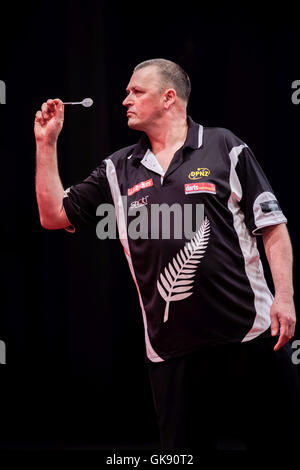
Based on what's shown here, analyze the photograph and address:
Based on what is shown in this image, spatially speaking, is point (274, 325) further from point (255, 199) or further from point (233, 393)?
point (255, 199)

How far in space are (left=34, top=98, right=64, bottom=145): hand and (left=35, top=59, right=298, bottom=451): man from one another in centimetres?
27

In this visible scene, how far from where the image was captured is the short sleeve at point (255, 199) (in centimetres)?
144

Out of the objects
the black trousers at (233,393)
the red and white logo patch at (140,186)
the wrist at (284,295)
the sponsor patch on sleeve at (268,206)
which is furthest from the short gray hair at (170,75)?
the black trousers at (233,393)

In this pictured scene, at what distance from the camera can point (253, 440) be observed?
140cm

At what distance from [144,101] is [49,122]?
276mm

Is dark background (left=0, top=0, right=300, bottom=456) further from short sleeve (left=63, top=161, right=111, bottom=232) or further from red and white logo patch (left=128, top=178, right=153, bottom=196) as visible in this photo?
red and white logo patch (left=128, top=178, right=153, bottom=196)

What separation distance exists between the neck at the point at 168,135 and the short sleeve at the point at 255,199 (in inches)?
8.6

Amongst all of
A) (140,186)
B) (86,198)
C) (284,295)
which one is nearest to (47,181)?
(86,198)

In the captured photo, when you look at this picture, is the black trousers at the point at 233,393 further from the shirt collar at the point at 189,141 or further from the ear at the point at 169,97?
the ear at the point at 169,97

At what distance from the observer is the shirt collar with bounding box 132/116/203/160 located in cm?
155

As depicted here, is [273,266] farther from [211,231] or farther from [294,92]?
[294,92]

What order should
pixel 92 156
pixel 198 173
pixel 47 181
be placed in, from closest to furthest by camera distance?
pixel 198 173 < pixel 47 181 < pixel 92 156

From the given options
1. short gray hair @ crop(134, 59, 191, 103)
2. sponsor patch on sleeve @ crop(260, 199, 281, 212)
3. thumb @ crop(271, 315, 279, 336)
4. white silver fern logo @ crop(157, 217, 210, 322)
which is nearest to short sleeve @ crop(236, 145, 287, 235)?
sponsor patch on sleeve @ crop(260, 199, 281, 212)

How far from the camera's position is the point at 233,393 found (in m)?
1.41
